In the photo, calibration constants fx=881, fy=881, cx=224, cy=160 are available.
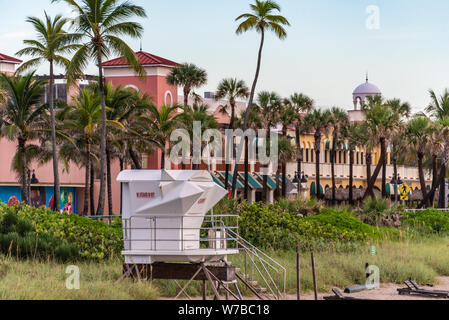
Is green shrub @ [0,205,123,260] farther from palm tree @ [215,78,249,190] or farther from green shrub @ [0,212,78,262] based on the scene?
palm tree @ [215,78,249,190]

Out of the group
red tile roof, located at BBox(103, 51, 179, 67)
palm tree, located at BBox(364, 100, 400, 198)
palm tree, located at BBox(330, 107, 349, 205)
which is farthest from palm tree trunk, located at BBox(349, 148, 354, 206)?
red tile roof, located at BBox(103, 51, 179, 67)

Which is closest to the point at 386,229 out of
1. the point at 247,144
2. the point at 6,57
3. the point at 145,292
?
the point at 145,292

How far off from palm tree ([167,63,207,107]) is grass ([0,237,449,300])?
34.9m

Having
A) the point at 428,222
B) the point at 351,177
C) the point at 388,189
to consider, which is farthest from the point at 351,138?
the point at 428,222

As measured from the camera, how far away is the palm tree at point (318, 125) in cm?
8144

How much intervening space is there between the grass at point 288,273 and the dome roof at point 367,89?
7115cm

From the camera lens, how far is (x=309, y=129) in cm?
8181

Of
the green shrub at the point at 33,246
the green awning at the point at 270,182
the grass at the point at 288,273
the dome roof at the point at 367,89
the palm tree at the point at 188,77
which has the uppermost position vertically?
the dome roof at the point at 367,89

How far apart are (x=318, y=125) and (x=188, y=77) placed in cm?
1825

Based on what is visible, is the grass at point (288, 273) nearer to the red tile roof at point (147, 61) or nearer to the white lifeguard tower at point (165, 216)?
the white lifeguard tower at point (165, 216)

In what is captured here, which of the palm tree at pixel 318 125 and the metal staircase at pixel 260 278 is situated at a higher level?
the palm tree at pixel 318 125

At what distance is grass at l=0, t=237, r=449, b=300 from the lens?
61.2 feet

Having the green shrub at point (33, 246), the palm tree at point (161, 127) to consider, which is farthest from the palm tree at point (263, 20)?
the green shrub at point (33, 246)
